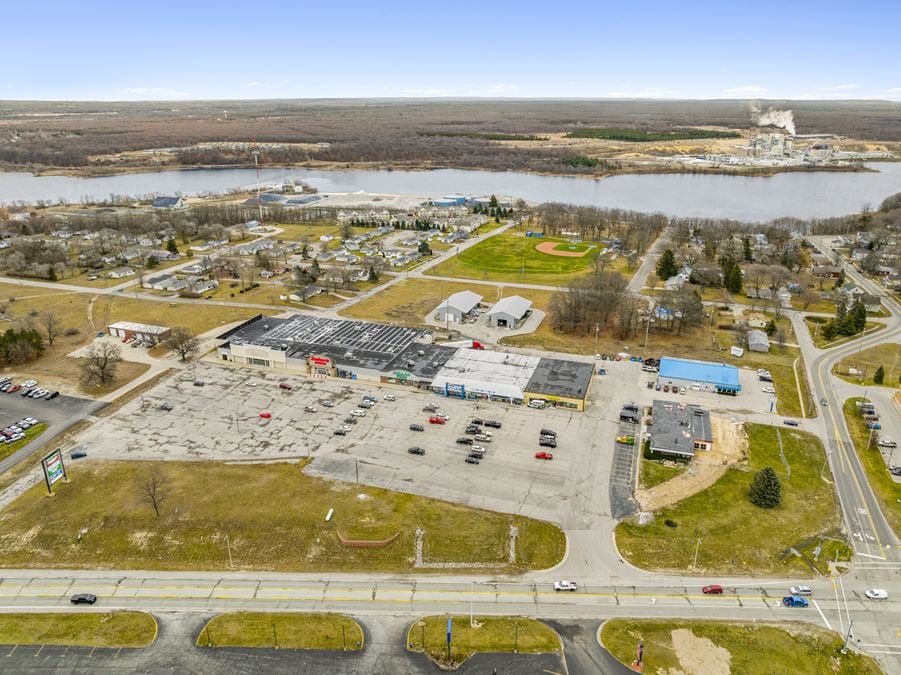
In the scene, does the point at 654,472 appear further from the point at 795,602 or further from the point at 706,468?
the point at 795,602

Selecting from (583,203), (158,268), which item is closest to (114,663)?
(158,268)

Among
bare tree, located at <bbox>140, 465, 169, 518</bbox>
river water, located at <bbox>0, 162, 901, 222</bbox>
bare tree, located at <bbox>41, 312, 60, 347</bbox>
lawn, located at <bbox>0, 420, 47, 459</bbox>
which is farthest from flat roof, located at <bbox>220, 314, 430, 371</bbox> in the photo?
river water, located at <bbox>0, 162, 901, 222</bbox>

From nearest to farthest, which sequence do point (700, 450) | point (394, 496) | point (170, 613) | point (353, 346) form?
point (170, 613) → point (394, 496) → point (700, 450) → point (353, 346)

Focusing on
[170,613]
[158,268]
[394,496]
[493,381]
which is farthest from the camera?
[158,268]

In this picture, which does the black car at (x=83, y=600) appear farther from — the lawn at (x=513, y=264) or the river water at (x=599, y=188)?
the river water at (x=599, y=188)

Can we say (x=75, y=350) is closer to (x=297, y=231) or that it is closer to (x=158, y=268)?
(x=158, y=268)

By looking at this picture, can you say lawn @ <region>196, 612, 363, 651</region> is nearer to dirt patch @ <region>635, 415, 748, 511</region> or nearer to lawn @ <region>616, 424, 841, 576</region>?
lawn @ <region>616, 424, 841, 576</region>
